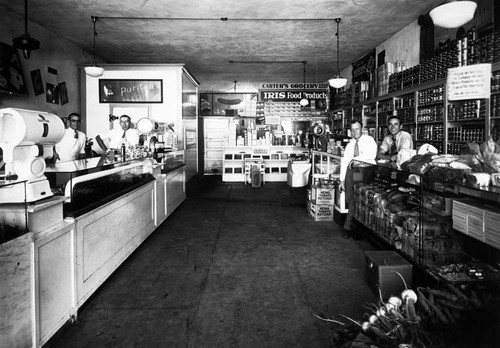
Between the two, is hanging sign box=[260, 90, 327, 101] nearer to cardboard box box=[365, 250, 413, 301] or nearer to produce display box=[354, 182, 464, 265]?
produce display box=[354, 182, 464, 265]

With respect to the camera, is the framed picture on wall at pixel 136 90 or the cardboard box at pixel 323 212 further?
the framed picture on wall at pixel 136 90

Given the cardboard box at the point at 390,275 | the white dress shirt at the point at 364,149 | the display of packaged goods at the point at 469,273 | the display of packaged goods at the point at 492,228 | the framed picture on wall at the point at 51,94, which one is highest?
the framed picture on wall at the point at 51,94

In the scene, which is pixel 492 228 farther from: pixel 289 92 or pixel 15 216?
pixel 289 92

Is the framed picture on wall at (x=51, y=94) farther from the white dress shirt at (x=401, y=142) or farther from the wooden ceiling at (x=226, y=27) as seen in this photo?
the white dress shirt at (x=401, y=142)

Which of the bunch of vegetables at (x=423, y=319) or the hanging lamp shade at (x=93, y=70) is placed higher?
the hanging lamp shade at (x=93, y=70)

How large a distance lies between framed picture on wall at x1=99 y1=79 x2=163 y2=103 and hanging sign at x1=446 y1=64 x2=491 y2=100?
5.94m

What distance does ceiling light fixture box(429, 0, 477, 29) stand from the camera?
371 centimetres

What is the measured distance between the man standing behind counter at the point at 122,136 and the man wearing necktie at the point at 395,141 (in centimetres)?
403

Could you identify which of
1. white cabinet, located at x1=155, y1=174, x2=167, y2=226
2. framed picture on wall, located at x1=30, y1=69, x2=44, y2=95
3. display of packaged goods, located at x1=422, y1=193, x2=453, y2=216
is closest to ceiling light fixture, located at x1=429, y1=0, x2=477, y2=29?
display of packaged goods, located at x1=422, y1=193, x2=453, y2=216

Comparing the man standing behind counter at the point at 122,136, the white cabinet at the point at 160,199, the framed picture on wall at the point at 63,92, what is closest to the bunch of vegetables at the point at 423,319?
the white cabinet at the point at 160,199

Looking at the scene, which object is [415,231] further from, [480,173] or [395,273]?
[480,173]

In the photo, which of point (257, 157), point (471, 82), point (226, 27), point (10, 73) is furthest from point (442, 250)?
point (257, 157)

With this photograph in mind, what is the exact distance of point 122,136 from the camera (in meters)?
5.91

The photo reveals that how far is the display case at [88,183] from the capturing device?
9.04ft
